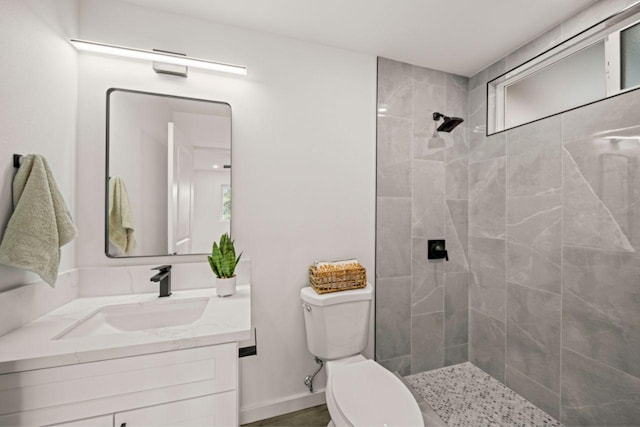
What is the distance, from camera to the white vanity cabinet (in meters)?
0.77

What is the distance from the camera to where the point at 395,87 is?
1890 millimetres

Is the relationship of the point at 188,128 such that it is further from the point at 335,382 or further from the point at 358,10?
the point at 335,382

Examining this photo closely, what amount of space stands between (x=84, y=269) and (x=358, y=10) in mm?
1888

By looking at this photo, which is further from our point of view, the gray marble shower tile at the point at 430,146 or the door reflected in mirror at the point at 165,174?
the gray marble shower tile at the point at 430,146

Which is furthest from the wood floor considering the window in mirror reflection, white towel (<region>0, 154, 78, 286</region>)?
the window in mirror reflection

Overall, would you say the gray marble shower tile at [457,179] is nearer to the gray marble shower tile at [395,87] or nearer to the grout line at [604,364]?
the gray marble shower tile at [395,87]

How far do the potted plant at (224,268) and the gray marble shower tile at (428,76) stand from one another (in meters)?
1.71

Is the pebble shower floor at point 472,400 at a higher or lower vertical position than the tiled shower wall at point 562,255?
lower

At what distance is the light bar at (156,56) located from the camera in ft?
4.17

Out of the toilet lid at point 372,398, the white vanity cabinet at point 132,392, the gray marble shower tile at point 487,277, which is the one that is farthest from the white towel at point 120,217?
the gray marble shower tile at point 487,277

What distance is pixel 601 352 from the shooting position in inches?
52.7

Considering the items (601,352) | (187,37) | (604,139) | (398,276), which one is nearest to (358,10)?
(187,37)

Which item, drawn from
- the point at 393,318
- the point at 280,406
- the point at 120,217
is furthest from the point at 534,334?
the point at 120,217

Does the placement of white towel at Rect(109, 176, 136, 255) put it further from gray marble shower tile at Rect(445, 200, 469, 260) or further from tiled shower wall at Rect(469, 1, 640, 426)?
tiled shower wall at Rect(469, 1, 640, 426)
